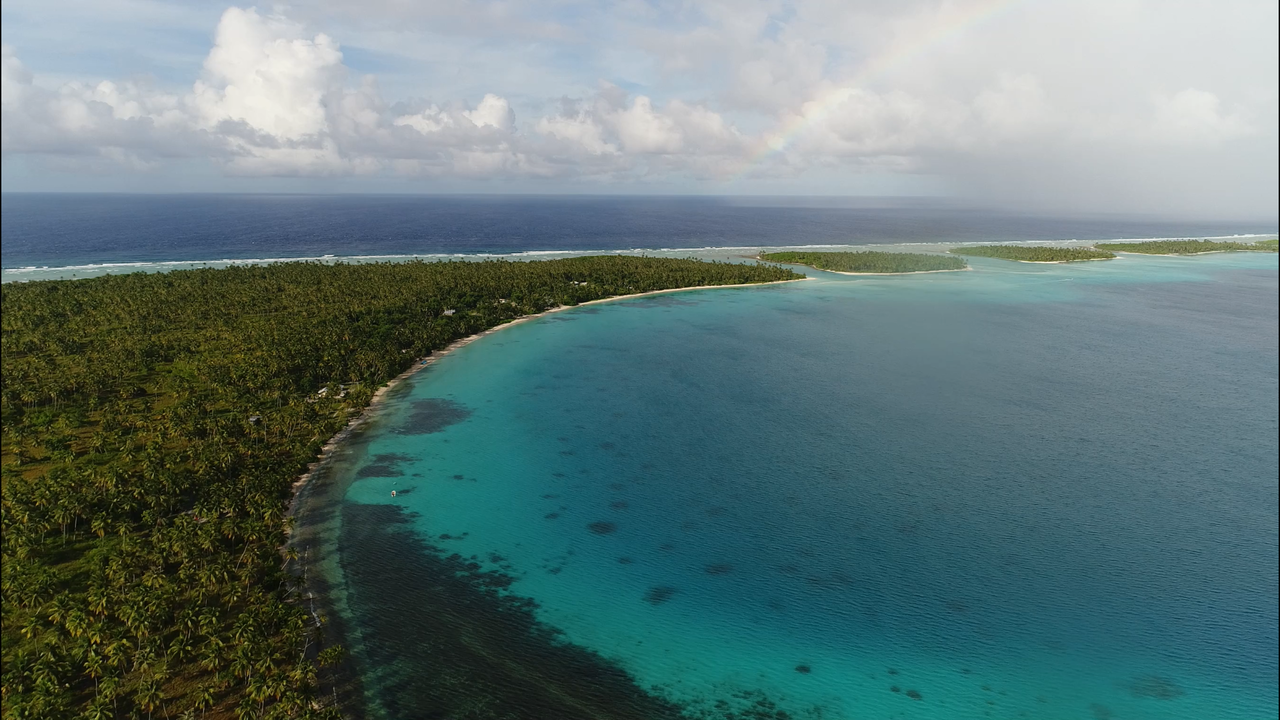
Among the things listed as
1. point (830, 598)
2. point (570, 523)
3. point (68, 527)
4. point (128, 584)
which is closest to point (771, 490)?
point (830, 598)

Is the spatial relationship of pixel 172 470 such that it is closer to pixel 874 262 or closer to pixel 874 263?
pixel 874 263

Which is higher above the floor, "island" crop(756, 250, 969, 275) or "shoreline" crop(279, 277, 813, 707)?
"island" crop(756, 250, 969, 275)

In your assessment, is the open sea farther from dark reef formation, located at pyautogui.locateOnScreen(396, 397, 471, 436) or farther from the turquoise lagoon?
dark reef formation, located at pyautogui.locateOnScreen(396, 397, 471, 436)

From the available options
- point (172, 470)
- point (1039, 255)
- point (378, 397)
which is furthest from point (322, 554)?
point (1039, 255)

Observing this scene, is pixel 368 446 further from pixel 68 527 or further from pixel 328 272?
pixel 328 272

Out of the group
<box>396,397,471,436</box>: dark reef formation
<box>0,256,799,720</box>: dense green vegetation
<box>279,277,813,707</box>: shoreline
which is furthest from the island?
<box>279,277,813,707</box>: shoreline

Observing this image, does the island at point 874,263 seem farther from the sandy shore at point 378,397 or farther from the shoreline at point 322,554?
the shoreline at point 322,554

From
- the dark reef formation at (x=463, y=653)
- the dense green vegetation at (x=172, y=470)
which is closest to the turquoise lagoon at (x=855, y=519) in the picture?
the dark reef formation at (x=463, y=653)

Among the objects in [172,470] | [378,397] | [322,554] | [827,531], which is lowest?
[827,531]
